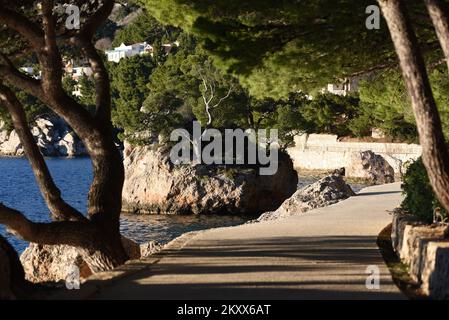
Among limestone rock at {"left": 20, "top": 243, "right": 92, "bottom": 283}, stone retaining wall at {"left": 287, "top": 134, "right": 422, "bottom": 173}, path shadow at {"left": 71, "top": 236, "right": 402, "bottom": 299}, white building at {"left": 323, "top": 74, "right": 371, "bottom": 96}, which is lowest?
limestone rock at {"left": 20, "top": 243, "right": 92, "bottom": 283}

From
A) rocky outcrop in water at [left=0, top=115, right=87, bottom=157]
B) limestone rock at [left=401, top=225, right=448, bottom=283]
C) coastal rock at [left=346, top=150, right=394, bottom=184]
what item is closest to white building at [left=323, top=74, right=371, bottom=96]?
coastal rock at [left=346, top=150, right=394, bottom=184]

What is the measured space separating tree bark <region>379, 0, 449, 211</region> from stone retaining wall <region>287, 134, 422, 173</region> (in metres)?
43.9

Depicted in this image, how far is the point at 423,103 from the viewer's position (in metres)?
9.52

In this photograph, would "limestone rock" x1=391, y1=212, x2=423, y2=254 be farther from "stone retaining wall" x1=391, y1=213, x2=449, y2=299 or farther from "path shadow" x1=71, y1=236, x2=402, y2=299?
"path shadow" x1=71, y1=236, x2=402, y2=299

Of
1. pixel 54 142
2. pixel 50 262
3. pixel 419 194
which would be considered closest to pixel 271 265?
pixel 419 194

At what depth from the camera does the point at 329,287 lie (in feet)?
31.6

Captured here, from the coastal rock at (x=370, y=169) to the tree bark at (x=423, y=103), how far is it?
3760cm

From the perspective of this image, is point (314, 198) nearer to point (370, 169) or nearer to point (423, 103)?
point (423, 103)

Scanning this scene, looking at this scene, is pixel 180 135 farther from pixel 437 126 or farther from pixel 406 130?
pixel 437 126

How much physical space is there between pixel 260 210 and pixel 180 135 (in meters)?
5.16

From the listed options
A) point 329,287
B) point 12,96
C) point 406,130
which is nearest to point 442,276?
point 329,287

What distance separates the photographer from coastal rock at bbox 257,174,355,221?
21656 mm

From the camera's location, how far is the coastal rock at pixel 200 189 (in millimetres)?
34875

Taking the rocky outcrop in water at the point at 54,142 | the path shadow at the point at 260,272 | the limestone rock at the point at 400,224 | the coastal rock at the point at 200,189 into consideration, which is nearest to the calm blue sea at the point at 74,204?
the coastal rock at the point at 200,189
